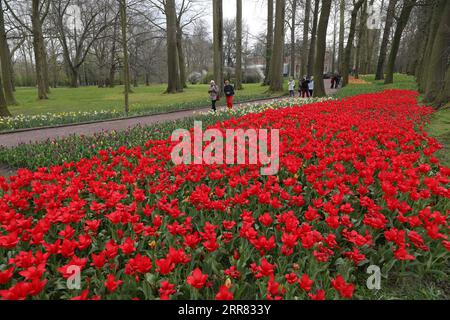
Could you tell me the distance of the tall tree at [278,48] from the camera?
21.7 meters

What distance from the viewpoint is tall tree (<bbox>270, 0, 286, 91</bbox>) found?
21.7 m

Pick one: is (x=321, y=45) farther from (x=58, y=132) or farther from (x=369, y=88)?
(x=58, y=132)

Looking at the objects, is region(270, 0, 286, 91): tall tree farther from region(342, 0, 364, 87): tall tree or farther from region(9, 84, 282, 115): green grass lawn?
region(342, 0, 364, 87): tall tree

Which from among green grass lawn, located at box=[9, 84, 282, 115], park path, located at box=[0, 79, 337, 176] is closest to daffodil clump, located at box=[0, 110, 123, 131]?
park path, located at box=[0, 79, 337, 176]

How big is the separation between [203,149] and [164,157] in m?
0.78

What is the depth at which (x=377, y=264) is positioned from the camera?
2.93m

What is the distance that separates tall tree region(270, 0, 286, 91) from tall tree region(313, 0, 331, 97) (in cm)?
385

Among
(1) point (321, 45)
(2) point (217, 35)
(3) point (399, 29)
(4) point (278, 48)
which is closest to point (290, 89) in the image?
(4) point (278, 48)

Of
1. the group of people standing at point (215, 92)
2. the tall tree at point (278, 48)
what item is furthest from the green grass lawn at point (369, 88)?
the group of people standing at point (215, 92)

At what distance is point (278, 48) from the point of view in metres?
22.8

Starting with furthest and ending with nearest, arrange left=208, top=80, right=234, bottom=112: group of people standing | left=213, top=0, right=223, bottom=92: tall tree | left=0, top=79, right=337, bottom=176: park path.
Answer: left=213, top=0, right=223, bottom=92: tall tree, left=208, top=80, right=234, bottom=112: group of people standing, left=0, top=79, right=337, bottom=176: park path
